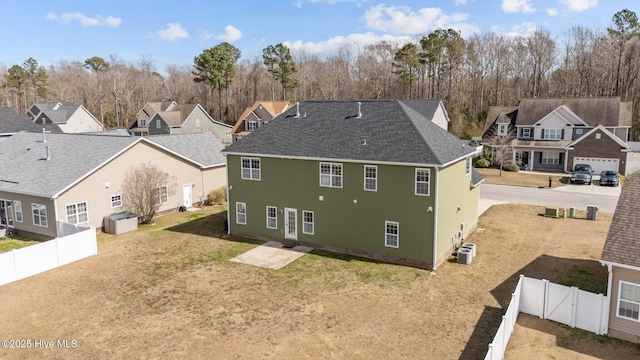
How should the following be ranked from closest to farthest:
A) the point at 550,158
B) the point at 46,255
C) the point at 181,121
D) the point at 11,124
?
the point at 46,255, the point at 11,124, the point at 550,158, the point at 181,121

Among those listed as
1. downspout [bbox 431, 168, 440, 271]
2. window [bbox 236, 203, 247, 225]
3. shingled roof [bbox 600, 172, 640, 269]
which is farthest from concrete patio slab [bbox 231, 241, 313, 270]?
shingled roof [bbox 600, 172, 640, 269]

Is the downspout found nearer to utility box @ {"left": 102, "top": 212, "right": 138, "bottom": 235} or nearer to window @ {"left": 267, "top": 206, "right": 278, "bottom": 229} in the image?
window @ {"left": 267, "top": 206, "right": 278, "bottom": 229}

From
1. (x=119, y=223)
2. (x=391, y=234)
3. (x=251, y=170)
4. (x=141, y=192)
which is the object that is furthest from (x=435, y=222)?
(x=141, y=192)

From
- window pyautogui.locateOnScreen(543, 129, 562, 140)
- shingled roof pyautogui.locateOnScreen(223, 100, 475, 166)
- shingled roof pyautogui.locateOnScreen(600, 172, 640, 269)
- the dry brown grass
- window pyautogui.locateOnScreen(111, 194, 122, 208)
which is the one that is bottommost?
the dry brown grass

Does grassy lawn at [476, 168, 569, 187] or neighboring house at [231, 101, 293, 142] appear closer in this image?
grassy lawn at [476, 168, 569, 187]

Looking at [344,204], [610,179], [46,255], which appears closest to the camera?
[46,255]

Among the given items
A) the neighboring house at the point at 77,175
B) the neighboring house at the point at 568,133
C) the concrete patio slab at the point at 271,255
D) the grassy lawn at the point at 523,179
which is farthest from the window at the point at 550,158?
the neighboring house at the point at 77,175

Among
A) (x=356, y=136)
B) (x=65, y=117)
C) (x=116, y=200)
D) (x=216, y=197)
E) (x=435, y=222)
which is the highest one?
(x=65, y=117)

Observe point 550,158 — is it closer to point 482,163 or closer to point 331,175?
point 482,163
